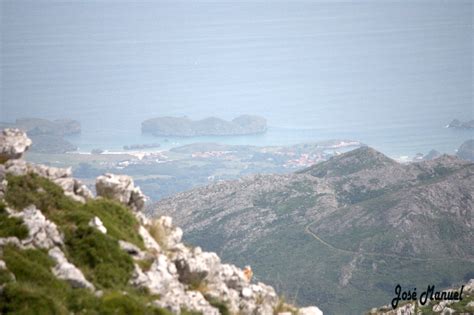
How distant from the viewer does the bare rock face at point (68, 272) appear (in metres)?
17.5

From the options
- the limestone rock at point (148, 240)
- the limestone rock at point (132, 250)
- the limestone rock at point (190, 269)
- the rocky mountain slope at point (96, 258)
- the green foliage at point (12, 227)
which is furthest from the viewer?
the limestone rock at point (148, 240)

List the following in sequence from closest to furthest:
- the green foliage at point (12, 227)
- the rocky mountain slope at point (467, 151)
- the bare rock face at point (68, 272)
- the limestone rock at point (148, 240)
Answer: the bare rock face at point (68, 272) < the green foliage at point (12, 227) < the limestone rock at point (148, 240) < the rocky mountain slope at point (467, 151)

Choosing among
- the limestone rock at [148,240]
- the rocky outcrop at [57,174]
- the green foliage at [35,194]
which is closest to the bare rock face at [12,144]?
the rocky outcrop at [57,174]

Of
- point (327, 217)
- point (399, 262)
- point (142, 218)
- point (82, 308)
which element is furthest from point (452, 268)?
point (82, 308)

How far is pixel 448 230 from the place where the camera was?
82188mm

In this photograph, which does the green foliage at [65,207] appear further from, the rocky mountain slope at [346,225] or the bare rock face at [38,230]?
the rocky mountain slope at [346,225]

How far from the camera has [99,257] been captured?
1905 cm

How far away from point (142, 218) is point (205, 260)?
8.82 ft

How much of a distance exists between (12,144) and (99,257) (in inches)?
215

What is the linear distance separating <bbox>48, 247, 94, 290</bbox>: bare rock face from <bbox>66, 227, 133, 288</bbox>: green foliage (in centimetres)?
53

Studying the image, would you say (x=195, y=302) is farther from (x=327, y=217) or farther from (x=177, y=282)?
(x=327, y=217)

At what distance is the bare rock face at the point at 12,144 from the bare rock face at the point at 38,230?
3571mm

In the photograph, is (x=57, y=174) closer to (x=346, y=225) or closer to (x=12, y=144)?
(x=12, y=144)

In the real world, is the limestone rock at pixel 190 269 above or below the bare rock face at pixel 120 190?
below
